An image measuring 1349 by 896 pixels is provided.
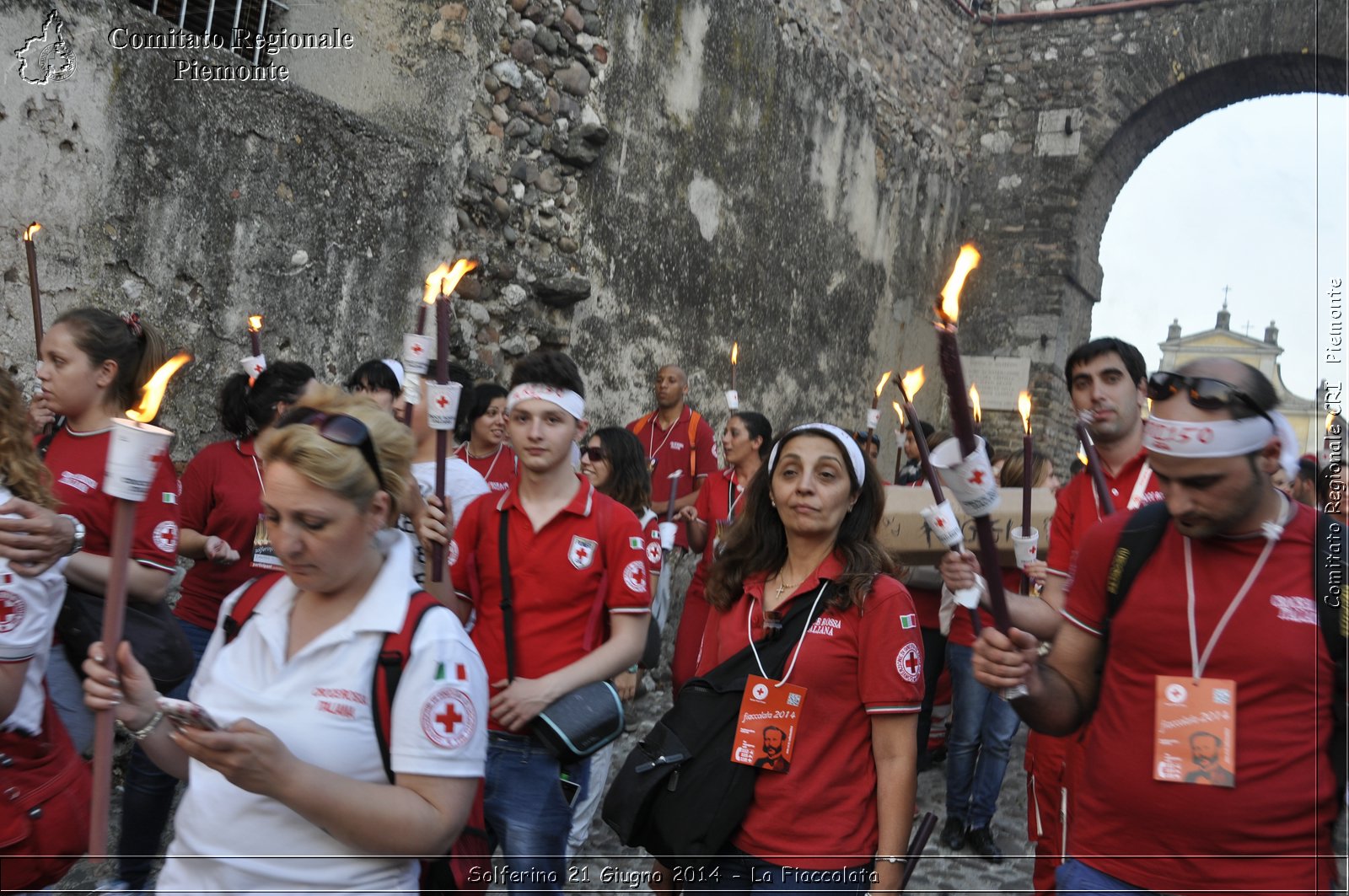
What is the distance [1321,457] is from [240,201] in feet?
15.7

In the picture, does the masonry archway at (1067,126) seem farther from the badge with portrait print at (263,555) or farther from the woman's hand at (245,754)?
the woman's hand at (245,754)

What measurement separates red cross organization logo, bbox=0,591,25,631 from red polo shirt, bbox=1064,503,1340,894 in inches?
86.7

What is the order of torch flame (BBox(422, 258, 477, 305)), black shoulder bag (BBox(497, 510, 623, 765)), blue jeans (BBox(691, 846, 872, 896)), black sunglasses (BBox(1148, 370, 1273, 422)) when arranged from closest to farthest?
black sunglasses (BBox(1148, 370, 1273, 422)) < blue jeans (BBox(691, 846, 872, 896)) < torch flame (BBox(422, 258, 477, 305)) < black shoulder bag (BBox(497, 510, 623, 765))

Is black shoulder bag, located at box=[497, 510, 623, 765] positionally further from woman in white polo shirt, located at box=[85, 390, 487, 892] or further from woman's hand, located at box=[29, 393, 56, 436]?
woman's hand, located at box=[29, 393, 56, 436]

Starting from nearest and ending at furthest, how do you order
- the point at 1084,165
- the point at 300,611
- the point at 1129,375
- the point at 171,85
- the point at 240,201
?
the point at 300,611, the point at 1129,375, the point at 171,85, the point at 240,201, the point at 1084,165

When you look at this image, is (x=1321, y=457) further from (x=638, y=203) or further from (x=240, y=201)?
(x=638, y=203)

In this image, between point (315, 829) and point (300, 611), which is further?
point (300, 611)

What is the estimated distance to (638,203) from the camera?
8836mm

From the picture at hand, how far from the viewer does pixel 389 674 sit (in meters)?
2.05

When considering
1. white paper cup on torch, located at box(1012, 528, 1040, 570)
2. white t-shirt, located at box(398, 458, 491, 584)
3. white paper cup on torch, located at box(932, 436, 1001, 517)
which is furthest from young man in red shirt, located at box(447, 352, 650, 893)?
white paper cup on torch, located at box(932, 436, 1001, 517)

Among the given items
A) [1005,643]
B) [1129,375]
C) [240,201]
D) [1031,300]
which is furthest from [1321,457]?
[1031,300]

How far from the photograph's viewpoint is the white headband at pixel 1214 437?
2.27 m

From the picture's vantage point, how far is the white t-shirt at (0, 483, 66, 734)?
7.76ft

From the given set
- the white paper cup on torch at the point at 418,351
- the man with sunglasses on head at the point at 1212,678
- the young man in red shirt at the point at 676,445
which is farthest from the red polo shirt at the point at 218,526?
the young man in red shirt at the point at 676,445
